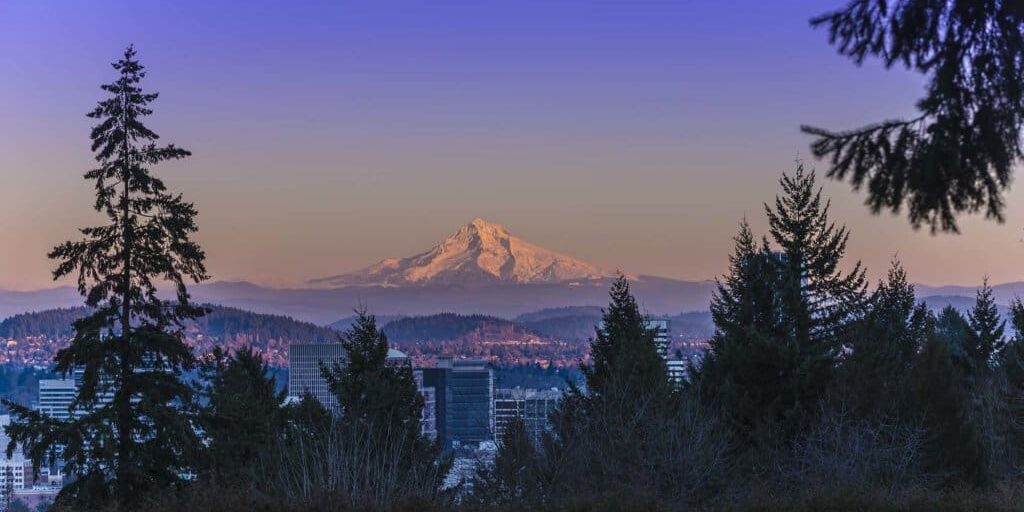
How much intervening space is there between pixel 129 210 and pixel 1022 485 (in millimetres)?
19328

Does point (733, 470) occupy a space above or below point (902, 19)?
below

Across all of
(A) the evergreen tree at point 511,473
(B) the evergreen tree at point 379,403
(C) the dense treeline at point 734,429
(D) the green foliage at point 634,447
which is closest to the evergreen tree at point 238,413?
(C) the dense treeline at point 734,429

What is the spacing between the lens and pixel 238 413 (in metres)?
35.1

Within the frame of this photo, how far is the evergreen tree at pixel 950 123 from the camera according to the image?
659 centimetres

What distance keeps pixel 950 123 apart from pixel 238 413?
101 ft

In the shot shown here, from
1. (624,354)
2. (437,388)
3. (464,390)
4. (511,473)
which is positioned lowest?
(464,390)

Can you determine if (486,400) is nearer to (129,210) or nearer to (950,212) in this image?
(129,210)

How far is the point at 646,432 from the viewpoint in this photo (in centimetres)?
2284

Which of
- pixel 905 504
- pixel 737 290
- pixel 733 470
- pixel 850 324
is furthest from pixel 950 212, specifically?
pixel 850 324

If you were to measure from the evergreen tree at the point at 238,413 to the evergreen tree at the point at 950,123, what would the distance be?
59.0 ft

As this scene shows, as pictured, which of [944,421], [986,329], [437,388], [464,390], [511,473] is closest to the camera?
[511,473]

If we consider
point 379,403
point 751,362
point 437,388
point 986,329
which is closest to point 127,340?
point 379,403

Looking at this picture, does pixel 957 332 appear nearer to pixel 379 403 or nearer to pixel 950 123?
pixel 379 403

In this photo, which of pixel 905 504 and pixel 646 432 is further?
pixel 646 432
